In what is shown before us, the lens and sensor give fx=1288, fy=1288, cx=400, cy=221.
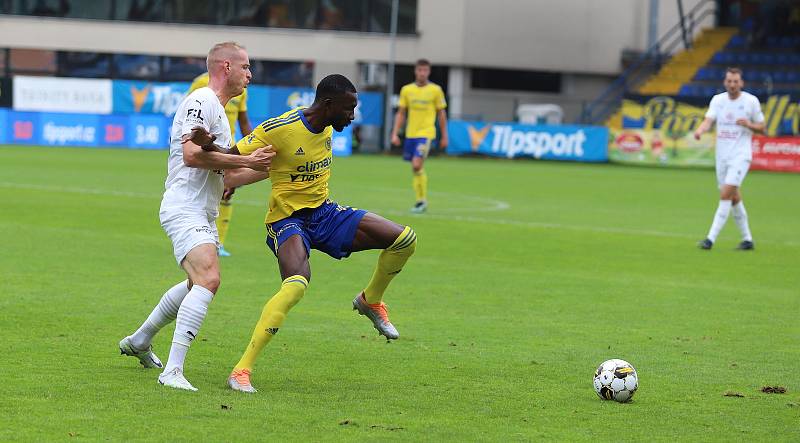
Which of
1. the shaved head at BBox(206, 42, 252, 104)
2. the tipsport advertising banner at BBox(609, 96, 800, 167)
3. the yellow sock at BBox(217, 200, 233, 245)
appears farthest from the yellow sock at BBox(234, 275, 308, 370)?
the tipsport advertising banner at BBox(609, 96, 800, 167)

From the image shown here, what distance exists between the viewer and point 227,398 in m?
7.26

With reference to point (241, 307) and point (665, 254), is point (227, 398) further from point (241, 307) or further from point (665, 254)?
point (665, 254)

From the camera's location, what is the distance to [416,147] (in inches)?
866

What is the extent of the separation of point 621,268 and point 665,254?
177 cm

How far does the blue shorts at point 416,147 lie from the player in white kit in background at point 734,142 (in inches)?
228

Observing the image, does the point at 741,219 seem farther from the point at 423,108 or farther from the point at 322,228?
the point at 322,228

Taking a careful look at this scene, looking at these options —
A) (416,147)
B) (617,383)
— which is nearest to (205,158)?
(617,383)

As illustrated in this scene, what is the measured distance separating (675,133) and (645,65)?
36.3ft

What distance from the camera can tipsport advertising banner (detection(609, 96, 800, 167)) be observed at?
40625 mm

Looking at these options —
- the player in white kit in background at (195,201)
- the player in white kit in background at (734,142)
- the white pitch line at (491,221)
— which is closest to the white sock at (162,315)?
the player in white kit in background at (195,201)

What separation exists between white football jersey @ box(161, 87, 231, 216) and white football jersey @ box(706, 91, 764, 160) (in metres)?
10.9

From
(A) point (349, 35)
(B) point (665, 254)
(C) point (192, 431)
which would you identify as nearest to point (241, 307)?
(C) point (192, 431)

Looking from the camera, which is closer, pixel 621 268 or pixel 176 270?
pixel 176 270

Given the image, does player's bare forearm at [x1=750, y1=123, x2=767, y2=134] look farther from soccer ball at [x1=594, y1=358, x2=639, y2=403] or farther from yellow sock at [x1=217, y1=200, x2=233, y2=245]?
soccer ball at [x1=594, y1=358, x2=639, y2=403]
